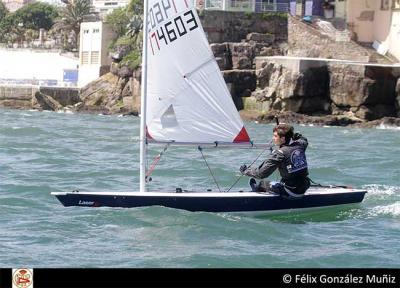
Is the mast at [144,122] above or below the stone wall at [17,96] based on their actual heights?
above

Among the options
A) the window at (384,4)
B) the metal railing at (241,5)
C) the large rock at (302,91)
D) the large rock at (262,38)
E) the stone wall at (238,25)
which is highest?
the window at (384,4)

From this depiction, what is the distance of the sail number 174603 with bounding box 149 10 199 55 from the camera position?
48.7 feet

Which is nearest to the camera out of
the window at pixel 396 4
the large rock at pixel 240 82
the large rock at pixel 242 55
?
the large rock at pixel 240 82

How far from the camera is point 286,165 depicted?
14.1 meters

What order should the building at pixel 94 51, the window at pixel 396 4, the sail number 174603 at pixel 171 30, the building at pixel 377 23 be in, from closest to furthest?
the sail number 174603 at pixel 171 30
the building at pixel 377 23
the window at pixel 396 4
the building at pixel 94 51

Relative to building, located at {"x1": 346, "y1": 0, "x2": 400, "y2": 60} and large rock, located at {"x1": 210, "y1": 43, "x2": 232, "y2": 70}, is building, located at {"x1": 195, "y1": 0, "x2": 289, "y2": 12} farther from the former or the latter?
building, located at {"x1": 346, "y1": 0, "x2": 400, "y2": 60}

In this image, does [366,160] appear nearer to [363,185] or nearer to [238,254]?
[363,185]

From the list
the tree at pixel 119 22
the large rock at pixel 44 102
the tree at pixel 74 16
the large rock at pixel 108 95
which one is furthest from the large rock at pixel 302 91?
the tree at pixel 74 16

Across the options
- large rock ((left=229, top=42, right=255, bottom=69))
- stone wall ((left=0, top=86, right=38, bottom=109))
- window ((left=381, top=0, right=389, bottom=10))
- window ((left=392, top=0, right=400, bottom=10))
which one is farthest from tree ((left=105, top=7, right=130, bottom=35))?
window ((left=392, top=0, right=400, bottom=10))

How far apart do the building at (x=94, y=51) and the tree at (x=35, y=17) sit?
25115 millimetres

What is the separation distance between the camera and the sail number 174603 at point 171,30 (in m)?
14.8

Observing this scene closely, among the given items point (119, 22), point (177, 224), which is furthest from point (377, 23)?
point (177, 224)

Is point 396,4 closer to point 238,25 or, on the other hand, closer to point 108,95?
point 238,25

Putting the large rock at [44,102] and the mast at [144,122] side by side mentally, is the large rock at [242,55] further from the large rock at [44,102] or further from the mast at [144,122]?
the mast at [144,122]
